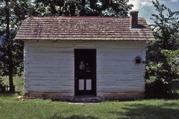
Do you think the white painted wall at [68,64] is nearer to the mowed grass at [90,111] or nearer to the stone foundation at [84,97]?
the stone foundation at [84,97]

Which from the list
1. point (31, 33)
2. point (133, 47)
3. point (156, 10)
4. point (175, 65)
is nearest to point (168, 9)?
point (156, 10)

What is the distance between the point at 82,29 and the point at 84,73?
7.20ft

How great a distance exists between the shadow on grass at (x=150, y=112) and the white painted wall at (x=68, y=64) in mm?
3847

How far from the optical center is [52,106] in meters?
20.0

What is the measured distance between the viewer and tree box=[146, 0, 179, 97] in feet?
83.2

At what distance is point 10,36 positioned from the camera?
30797 millimetres

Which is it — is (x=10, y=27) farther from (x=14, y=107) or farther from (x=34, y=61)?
(x=14, y=107)

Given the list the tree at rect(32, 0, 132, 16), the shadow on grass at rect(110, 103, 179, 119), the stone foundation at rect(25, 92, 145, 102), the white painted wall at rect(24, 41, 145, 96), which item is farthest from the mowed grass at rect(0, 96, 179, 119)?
the tree at rect(32, 0, 132, 16)

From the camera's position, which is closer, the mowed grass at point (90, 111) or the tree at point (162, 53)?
the mowed grass at point (90, 111)

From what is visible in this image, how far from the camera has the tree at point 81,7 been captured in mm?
43562

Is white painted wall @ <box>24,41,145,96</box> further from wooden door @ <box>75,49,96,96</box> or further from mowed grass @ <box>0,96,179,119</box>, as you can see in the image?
mowed grass @ <box>0,96,179,119</box>

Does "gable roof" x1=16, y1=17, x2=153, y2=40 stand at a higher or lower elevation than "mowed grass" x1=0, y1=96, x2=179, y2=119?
higher

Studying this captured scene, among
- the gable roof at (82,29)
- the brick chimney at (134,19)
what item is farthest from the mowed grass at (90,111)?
the brick chimney at (134,19)

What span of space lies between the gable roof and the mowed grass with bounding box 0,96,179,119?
166 inches
